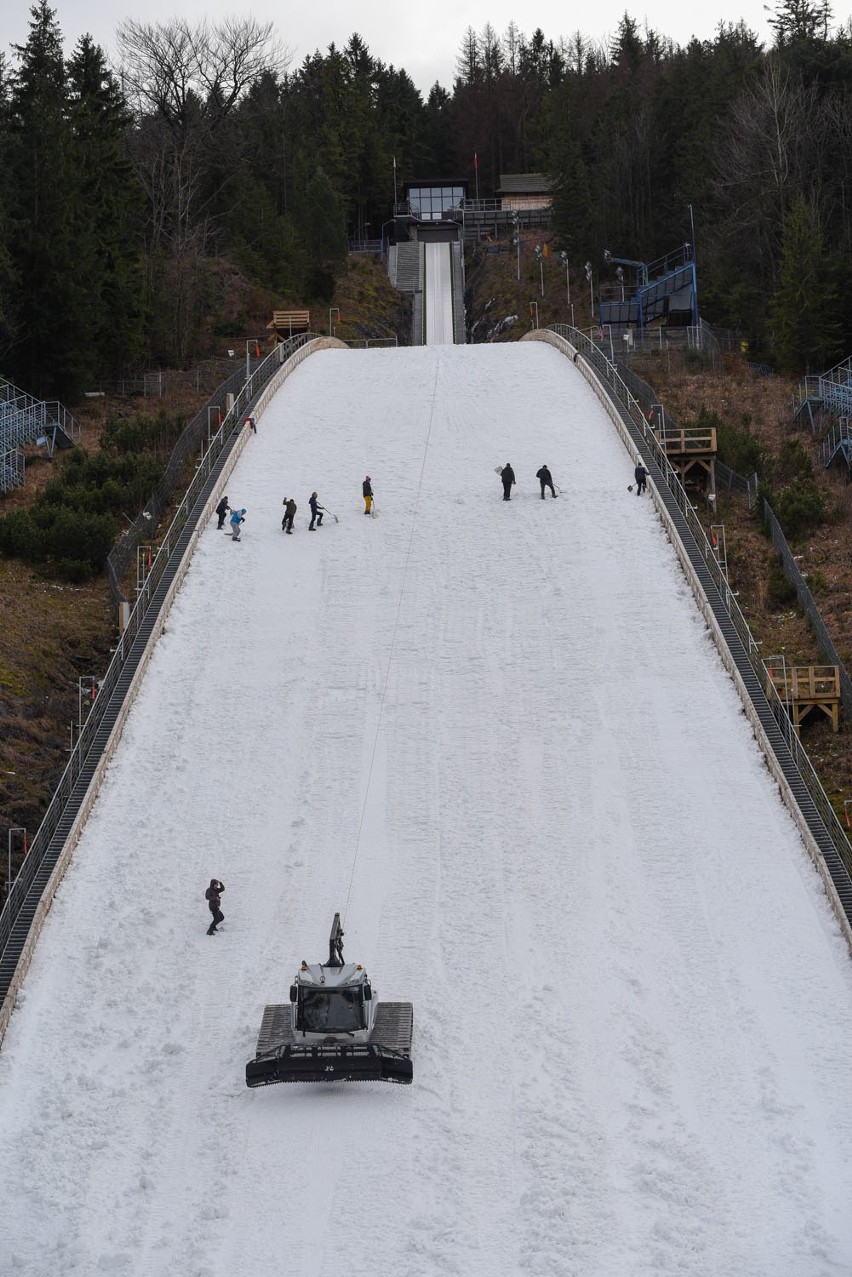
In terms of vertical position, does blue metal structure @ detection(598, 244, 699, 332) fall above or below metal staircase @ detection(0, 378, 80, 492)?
above

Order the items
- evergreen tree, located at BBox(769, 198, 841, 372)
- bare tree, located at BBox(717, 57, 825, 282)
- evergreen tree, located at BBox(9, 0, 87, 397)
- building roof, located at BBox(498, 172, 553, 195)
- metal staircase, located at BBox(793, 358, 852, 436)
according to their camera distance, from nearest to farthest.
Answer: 1. metal staircase, located at BBox(793, 358, 852, 436)
2. evergreen tree, located at BBox(9, 0, 87, 397)
3. evergreen tree, located at BBox(769, 198, 841, 372)
4. bare tree, located at BBox(717, 57, 825, 282)
5. building roof, located at BBox(498, 172, 553, 195)

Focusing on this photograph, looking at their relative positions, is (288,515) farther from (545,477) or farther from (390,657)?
(390,657)

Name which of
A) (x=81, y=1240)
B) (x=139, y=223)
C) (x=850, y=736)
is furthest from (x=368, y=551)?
(x=139, y=223)

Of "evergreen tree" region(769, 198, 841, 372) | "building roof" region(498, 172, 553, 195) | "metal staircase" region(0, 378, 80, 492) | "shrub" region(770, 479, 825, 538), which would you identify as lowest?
"shrub" region(770, 479, 825, 538)

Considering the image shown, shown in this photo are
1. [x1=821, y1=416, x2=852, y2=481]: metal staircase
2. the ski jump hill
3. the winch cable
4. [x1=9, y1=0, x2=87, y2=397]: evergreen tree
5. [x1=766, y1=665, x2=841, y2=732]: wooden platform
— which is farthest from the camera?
[x1=9, y1=0, x2=87, y2=397]: evergreen tree

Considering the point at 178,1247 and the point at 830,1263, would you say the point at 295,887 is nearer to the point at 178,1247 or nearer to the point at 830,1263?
the point at 178,1247

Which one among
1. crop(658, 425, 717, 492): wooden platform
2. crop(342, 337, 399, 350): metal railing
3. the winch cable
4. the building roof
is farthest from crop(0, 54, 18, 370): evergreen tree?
the building roof

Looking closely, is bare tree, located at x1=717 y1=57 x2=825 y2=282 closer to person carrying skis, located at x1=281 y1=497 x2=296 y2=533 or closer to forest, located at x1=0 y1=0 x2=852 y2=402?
forest, located at x1=0 y1=0 x2=852 y2=402
